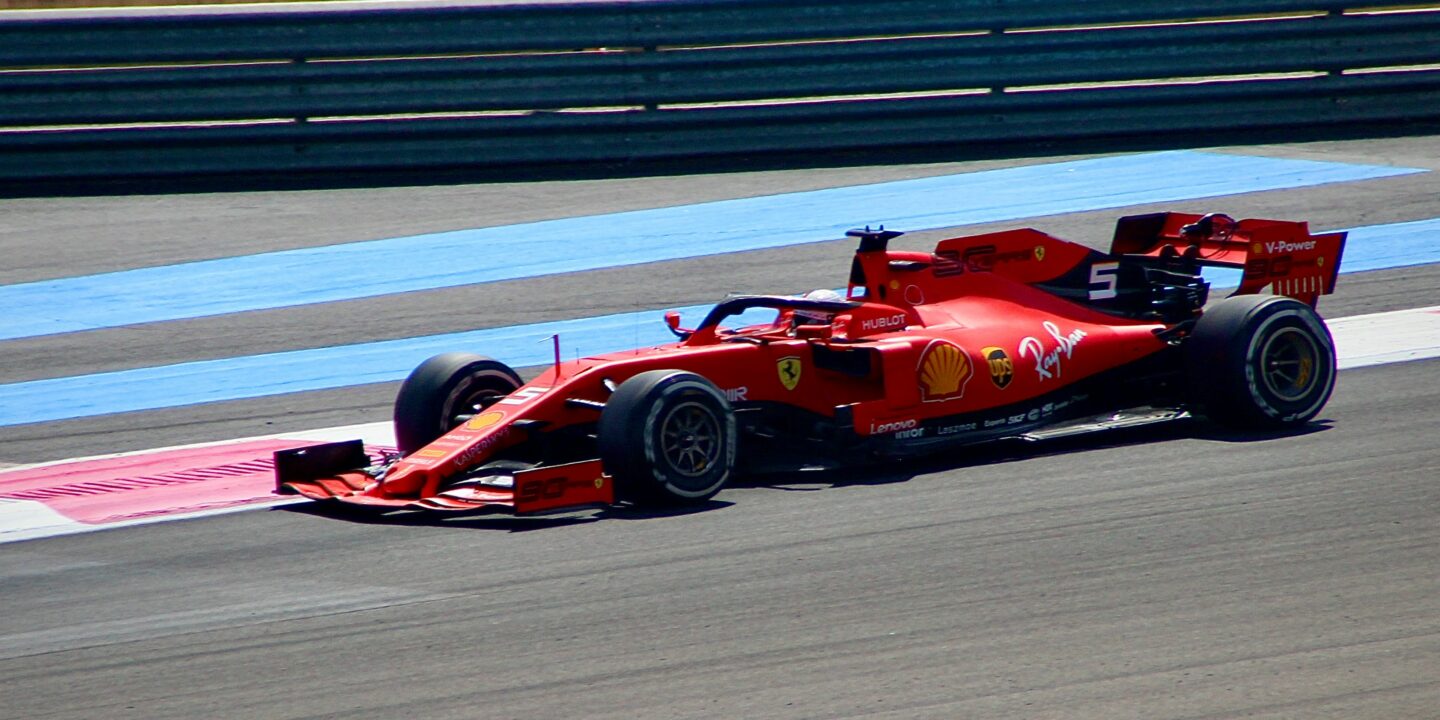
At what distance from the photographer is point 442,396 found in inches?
329

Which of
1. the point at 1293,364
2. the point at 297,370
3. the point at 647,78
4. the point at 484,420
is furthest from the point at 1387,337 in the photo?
the point at 647,78

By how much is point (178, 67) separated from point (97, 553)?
981cm

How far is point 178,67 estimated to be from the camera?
16.5 metres

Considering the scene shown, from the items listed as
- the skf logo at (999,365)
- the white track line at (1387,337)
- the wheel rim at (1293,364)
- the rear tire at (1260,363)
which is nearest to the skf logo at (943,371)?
the skf logo at (999,365)

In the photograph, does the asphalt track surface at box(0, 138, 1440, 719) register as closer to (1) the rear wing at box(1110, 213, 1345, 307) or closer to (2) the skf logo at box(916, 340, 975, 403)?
(2) the skf logo at box(916, 340, 975, 403)

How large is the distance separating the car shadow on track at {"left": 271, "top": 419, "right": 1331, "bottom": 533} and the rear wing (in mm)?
822

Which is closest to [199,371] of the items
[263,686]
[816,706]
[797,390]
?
[797,390]

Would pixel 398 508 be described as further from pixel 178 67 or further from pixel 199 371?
pixel 178 67

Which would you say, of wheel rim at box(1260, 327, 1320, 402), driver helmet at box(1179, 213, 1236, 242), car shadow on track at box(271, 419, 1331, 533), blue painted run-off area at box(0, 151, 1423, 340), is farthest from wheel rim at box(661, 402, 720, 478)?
blue painted run-off area at box(0, 151, 1423, 340)

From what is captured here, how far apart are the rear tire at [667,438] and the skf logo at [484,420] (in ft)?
1.72

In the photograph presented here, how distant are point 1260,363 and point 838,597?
3.21 metres

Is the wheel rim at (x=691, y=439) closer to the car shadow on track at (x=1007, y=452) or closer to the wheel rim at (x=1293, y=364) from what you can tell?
the car shadow on track at (x=1007, y=452)

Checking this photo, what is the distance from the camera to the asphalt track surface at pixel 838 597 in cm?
535

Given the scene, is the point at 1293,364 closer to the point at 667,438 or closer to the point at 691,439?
the point at 691,439
